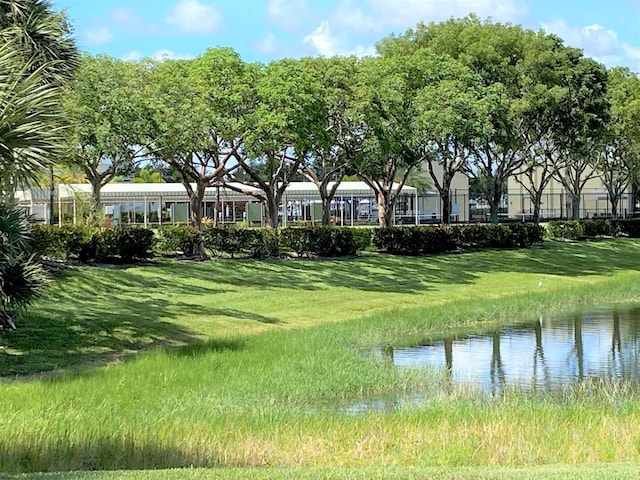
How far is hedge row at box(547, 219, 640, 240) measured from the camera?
45.8 m

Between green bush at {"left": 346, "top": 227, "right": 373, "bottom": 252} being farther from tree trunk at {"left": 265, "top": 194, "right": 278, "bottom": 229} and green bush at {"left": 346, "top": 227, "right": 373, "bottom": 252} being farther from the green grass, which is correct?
the green grass

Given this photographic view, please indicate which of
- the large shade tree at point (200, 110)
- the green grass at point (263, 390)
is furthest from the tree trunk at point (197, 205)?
the green grass at point (263, 390)

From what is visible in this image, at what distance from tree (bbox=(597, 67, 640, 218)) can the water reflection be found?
23771 mm

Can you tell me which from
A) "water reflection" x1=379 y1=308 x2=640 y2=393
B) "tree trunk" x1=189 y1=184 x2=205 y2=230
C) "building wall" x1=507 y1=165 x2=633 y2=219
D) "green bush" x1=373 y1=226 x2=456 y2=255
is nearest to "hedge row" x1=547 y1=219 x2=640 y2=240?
"green bush" x1=373 y1=226 x2=456 y2=255

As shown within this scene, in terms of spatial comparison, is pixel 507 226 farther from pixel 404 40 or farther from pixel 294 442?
pixel 294 442

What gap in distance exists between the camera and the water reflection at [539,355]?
1480 cm

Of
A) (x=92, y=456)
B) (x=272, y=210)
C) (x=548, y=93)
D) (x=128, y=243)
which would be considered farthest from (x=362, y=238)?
(x=92, y=456)

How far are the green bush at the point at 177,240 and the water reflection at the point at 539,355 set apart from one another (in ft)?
38.6

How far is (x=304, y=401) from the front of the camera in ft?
40.7

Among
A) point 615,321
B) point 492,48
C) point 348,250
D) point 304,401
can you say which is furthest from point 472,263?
point 304,401

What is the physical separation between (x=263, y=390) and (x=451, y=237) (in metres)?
25.7

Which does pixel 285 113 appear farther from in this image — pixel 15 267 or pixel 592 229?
pixel 592 229

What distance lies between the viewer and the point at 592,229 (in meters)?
48.1

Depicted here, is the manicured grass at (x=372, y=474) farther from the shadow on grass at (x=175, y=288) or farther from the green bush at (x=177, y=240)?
the green bush at (x=177, y=240)
